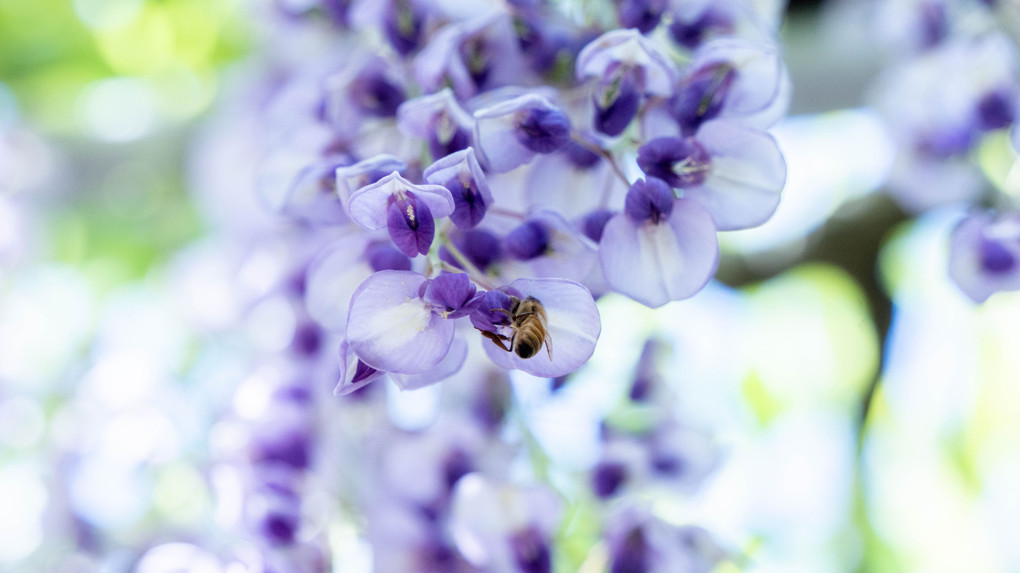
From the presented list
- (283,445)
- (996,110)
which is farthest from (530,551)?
(996,110)

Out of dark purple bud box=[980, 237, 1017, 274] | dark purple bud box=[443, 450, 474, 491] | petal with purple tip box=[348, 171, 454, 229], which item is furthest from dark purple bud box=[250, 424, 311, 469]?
dark purple bud box=[980, 237, 1017, 274]

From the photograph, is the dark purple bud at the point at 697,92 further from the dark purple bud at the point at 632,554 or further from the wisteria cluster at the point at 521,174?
the dark purple bud at the point at 632,554

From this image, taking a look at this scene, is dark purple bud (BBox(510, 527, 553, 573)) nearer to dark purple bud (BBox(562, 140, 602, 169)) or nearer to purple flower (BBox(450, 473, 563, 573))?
purple flower (BBox(450, 473, 563, 573))

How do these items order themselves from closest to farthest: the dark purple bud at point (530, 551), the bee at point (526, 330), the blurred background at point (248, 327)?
the bee at point (526, 330), the dark purple bud at point (530, 551), the blurred background at point (248, 327)

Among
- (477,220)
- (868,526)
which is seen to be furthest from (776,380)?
(477,220)

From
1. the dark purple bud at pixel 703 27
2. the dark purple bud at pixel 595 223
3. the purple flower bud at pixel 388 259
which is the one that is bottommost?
the purple flower bud at pixel 388 259

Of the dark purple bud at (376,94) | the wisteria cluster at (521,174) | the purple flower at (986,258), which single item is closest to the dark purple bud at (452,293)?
the wisteria cluster at (521,174)
